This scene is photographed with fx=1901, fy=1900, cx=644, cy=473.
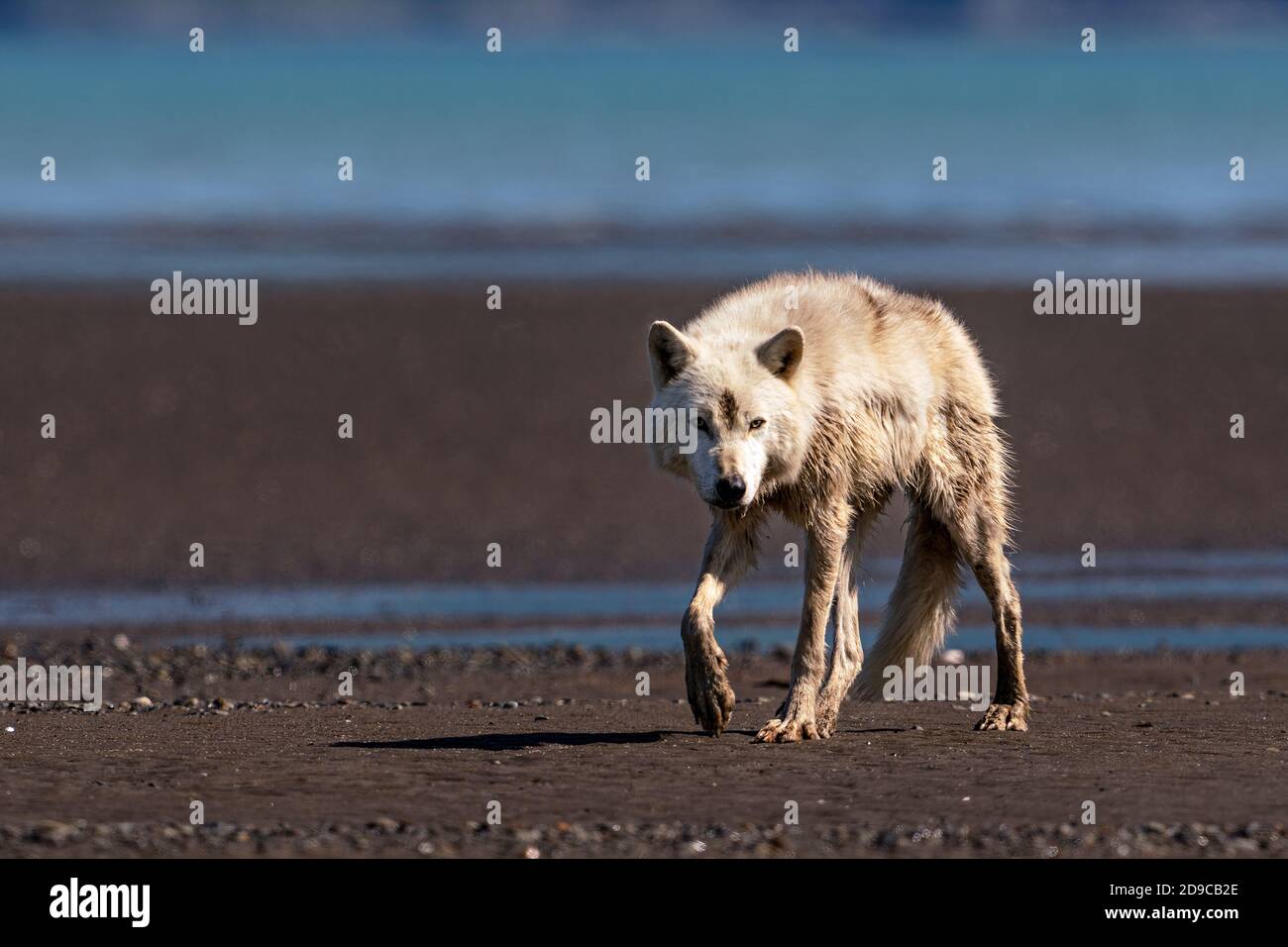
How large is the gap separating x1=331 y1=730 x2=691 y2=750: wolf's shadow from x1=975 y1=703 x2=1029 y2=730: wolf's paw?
1474mm

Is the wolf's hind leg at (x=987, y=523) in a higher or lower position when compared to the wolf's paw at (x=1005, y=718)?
higher

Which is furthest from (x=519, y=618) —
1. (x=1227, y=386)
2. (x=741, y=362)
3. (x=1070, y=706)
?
(x=1227, y=386)

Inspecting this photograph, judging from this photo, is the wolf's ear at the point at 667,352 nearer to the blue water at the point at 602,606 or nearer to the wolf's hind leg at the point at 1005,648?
the wolf's hind leg at the point at 1005,648

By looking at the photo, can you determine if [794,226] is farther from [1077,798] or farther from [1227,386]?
[1077,798]

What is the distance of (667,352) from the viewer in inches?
325

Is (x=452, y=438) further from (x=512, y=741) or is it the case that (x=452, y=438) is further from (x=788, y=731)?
(x=788, y=731)

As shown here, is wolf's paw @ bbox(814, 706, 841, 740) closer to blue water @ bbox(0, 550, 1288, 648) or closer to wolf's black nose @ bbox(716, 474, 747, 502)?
wolf's black nose @ bbox(716, 474, 747, 502)

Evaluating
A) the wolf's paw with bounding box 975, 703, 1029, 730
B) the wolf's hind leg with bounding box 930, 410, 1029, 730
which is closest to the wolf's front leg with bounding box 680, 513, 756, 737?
the wolf's hind leg with bounding box 930, 410, 1029, 730

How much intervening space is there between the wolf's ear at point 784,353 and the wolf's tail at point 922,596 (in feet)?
5.25

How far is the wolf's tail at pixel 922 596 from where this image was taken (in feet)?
31.5

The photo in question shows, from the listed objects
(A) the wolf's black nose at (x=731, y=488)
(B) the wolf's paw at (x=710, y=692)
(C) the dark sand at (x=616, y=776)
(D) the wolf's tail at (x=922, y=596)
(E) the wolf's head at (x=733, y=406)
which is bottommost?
(C) the dark sand at (x=616, y=776)

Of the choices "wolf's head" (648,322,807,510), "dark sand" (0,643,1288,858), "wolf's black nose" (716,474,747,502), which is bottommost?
"dark sand" (0,643,1288,858)

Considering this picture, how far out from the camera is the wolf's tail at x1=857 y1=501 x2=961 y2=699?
961cm

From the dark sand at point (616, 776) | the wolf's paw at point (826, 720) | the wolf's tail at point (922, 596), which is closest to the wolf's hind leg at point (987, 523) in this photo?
the wolf's tail at point (922, 596)
